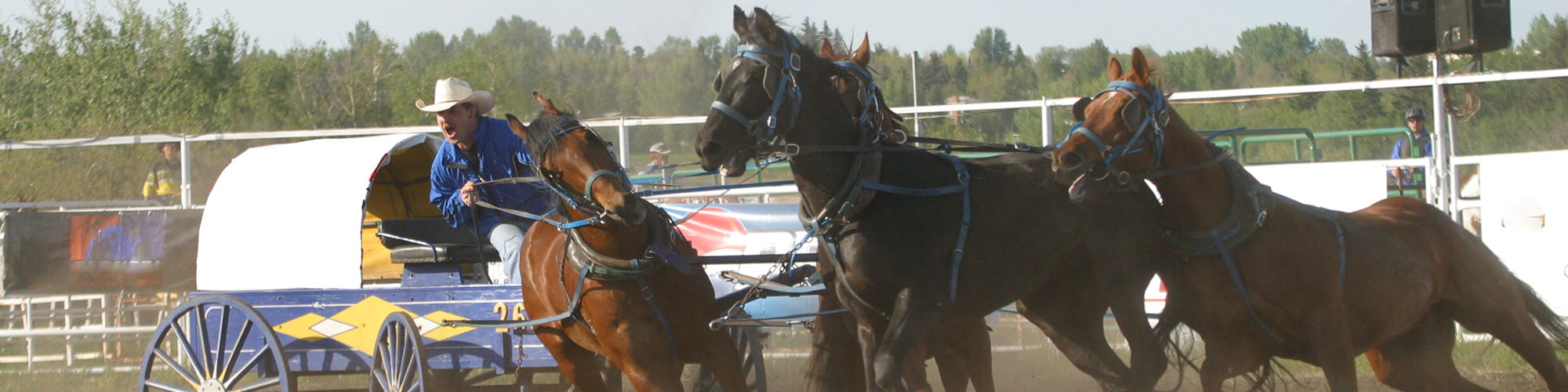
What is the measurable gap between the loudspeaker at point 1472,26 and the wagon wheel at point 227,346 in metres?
7.11

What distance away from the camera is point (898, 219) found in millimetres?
4484

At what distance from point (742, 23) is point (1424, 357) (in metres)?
3.08

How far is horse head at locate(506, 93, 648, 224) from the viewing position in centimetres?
466

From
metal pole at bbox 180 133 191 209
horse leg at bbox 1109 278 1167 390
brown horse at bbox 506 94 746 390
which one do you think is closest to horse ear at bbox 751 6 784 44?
brown horse at bbox 506 94 746 390

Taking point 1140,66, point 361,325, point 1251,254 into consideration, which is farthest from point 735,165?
point 361,325

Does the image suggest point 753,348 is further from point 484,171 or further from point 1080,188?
point 1080,188

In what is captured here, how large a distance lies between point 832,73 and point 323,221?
276cm

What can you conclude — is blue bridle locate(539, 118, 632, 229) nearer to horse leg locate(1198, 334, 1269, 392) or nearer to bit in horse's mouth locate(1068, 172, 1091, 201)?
bit in horse's mouth locate(1068, 172, 1091, 201)

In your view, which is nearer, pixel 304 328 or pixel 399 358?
pixel 399 358

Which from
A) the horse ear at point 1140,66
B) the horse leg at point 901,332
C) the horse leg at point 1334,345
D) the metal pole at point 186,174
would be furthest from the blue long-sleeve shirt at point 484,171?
the metal pole at point 186,174

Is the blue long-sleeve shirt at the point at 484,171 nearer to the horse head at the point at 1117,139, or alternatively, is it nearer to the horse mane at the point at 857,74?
the horse mane at the point at 857,74

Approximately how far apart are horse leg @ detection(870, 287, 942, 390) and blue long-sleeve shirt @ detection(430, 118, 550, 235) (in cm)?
214

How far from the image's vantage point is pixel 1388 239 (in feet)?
16.4

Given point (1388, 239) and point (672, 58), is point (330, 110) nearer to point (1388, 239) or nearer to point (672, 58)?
point (672, 58)
